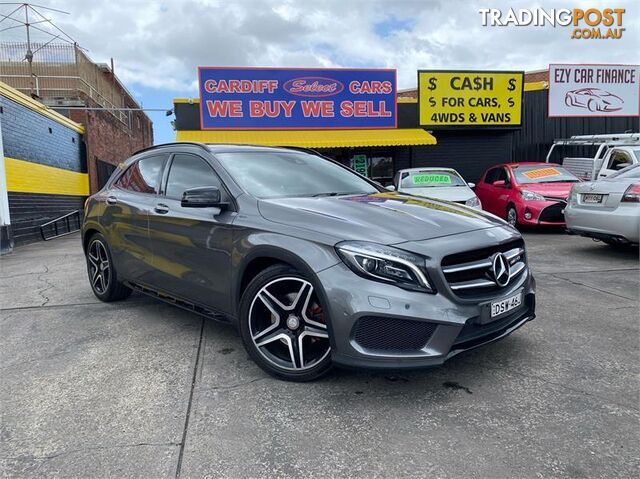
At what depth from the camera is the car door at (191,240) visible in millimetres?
3330

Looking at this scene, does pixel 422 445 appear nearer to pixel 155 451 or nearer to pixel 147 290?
pixel 155 451

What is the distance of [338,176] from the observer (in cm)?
417

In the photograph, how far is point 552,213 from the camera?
1002 cm

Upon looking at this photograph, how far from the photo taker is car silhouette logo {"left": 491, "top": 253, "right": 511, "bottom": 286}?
2.84 metres

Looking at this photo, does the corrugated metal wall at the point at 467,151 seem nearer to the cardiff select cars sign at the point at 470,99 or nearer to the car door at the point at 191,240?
the cardiff select cars sign at the point at 470,99

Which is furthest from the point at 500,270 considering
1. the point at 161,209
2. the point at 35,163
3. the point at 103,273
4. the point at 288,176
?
the point at 35,163

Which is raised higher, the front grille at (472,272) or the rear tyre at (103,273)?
the front grille at (472,272)

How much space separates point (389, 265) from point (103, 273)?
3.59 meters

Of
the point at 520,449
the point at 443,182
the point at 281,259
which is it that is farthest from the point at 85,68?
the point at 520,449

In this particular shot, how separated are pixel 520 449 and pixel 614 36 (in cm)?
1758

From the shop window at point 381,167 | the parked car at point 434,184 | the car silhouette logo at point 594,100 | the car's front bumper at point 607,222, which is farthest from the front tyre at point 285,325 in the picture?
the car silhouette logo at point 594,100

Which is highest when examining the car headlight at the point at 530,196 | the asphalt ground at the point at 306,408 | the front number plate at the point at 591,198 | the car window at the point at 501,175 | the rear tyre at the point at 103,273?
the car window at the point at 501,175

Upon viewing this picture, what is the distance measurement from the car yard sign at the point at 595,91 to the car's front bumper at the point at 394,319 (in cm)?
1602

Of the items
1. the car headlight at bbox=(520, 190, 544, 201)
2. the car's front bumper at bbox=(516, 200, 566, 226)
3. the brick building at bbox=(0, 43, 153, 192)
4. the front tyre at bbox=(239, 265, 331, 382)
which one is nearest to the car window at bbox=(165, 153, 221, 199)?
the front tyre at bbox=(239, 265, 331, 382)
